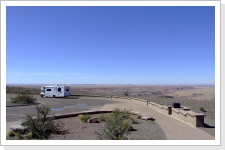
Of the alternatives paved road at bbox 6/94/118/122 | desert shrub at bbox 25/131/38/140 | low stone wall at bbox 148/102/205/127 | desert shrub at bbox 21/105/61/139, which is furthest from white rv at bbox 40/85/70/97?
desert shrub at bbox 25/131/38/140

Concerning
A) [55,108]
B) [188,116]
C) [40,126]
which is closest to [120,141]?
[40,126]

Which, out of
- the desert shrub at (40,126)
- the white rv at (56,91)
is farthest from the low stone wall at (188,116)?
the white rv at (56,91)

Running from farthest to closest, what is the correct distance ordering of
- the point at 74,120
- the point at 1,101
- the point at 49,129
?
the point at 74,120, the point at 49,129, the point at 1,101

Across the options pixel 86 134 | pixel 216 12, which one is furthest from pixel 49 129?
pixel 216 12

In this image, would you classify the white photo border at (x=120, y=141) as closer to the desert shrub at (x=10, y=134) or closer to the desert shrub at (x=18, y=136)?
the desert shrub at (x=18, y=136)

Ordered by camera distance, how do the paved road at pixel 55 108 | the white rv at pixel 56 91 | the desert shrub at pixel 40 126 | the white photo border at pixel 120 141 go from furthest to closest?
1. the white rv at pixel 56 91
2. the paved road at pixel 55 108
3. the desert shrub at pixel 40 126
4. the white photo border at pixel 120 141

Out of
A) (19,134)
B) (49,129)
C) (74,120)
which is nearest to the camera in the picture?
(19,134)

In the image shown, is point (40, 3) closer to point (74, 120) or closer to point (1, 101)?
point (1, 101)

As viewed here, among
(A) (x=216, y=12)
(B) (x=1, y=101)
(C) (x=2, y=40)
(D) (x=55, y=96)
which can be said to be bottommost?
(D) (x=55, y=96)

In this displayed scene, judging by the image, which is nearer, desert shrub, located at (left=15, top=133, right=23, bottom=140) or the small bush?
desert shrub, located at (left=15, top=133, right=23, bottom=140)

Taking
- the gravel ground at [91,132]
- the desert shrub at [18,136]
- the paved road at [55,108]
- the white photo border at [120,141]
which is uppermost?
the white photo border at [120,141]

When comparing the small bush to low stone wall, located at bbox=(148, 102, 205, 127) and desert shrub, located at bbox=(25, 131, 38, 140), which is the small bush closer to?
desert shrub, located at bbox=(25, 131, 38, 140)
